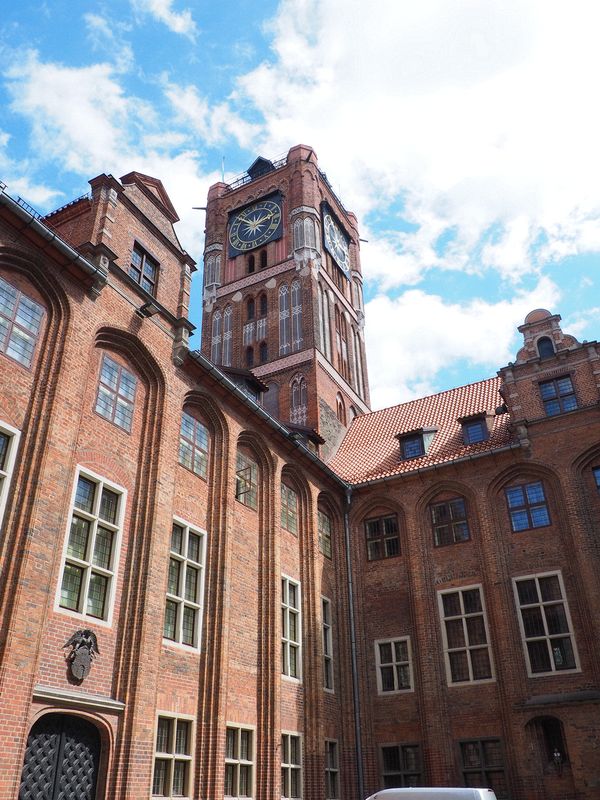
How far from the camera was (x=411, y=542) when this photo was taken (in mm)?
23438

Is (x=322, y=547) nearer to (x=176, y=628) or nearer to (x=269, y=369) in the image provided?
(x=176, y=628)

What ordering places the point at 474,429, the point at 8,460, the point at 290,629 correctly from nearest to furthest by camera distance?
1. the point at 8,460
2. the point at 290,629
3. the point at 474,429

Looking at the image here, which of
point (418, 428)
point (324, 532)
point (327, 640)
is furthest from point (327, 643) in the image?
point (418, 428)

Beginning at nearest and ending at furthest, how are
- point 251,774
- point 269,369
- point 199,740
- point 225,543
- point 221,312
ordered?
point 199,740 < point 251,774 < point 225,543 < point 269,369 < point 221,312

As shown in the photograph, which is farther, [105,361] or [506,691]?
[506,691]

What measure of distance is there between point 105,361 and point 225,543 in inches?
211

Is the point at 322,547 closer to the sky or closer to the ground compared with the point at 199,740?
closer to the sky

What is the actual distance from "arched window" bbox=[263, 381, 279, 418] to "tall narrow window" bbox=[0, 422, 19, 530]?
20017 mm

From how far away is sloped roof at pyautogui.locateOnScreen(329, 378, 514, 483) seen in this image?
24875 mm

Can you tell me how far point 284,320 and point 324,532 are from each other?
14.3 metres

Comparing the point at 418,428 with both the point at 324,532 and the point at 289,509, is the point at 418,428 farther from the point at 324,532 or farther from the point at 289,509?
the point at 289,509

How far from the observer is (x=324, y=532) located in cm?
2403

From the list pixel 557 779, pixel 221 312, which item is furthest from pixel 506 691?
pixel 221 312

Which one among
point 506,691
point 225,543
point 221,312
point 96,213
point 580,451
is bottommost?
point 506,691
